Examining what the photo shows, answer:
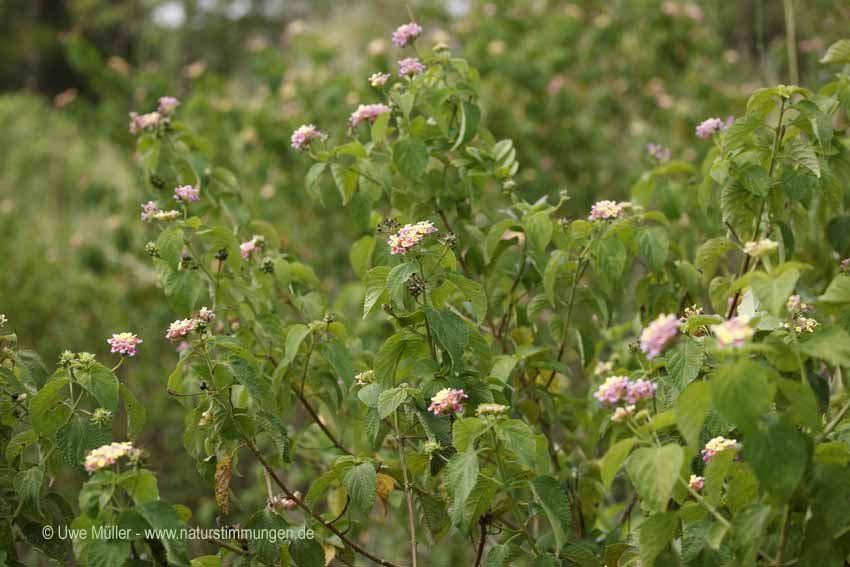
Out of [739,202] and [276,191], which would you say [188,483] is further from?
[739,202]

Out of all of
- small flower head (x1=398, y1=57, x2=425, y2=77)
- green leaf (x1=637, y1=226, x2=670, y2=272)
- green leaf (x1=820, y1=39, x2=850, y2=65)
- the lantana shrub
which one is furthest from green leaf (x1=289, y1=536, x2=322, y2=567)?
green leaf (x1=820, y1=39, x2=850, y2=65)

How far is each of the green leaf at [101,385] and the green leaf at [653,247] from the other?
0.95 m

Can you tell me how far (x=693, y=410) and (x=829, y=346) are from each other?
0.18 meters

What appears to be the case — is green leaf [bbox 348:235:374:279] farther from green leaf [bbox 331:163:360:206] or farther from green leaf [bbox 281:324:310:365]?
green leaf [bbox 281:324:310:365]

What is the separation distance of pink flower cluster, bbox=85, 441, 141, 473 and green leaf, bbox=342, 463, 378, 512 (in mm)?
331

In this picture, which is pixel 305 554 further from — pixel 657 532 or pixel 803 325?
pixel 803 325

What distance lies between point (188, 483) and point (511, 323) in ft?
7.62

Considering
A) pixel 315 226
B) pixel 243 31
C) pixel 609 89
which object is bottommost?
pixel 243 31

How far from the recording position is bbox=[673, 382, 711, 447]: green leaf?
969 mm

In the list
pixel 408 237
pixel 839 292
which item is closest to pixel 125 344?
pixel 408 237

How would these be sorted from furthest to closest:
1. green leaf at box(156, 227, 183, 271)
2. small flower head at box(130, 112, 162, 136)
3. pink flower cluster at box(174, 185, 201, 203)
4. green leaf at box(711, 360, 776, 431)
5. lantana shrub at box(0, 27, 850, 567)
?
small flower head at box(130, 112, 162, 136)
pink flower cluster at box(174, 185, 201, 203)
green leaf at box(156, 227, 183, 271)
lantana shrub at box(0, 27, 850, 567)
green leaf at box(711, 360, 776, 431)

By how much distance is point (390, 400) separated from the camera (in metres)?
1.29

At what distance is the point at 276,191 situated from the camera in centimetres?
399

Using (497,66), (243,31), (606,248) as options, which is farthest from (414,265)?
(243,31)
